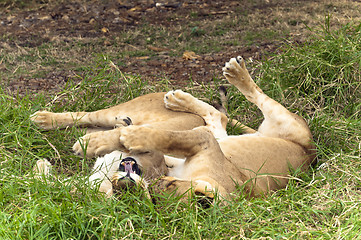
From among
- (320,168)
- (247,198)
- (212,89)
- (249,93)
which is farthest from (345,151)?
(212,89)

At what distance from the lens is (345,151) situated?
3.84 m

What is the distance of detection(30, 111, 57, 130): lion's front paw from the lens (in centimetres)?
390

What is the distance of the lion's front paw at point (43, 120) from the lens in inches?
154

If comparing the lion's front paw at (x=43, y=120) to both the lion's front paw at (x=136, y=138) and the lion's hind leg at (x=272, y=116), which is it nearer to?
the lion's front paw at (x=136, y=138)

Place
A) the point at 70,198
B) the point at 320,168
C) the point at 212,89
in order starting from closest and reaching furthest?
the point at 70,198 < the point at 320,168 < the point at 212,89

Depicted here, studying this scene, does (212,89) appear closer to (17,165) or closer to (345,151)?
(345,151)

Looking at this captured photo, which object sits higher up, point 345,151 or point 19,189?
point 19,189

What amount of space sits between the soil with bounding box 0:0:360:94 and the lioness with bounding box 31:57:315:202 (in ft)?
4.50

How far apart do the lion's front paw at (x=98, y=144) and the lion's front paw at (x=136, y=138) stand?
0.11 m

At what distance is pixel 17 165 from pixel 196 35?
4.24 metres

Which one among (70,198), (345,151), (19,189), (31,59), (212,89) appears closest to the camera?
(70,198)

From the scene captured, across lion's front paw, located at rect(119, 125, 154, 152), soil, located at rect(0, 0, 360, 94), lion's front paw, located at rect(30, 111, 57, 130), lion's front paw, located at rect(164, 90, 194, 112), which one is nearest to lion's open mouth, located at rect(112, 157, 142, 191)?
lion's front paw, located at rect(119, 125, 154, 152)

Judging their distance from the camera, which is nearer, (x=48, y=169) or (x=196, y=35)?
(x=48, y=169)

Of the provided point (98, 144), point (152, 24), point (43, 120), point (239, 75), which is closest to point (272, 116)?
point (239, 75)
